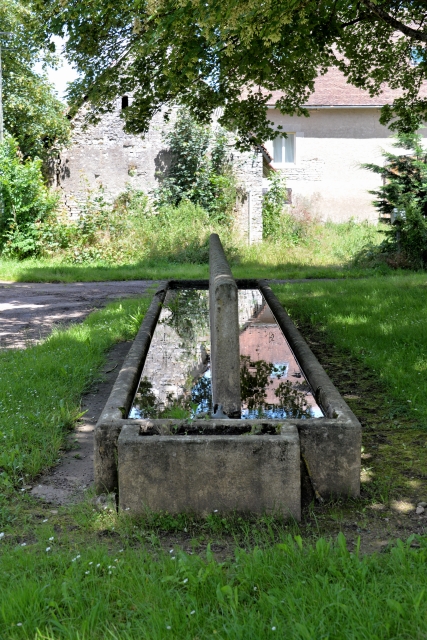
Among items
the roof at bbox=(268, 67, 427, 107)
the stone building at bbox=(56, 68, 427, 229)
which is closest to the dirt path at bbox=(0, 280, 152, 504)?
the stone building at bbox=(56, 68, 427, 229)

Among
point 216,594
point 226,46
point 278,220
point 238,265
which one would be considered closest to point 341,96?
point 278,220

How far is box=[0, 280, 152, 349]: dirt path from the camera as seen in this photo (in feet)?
30.4

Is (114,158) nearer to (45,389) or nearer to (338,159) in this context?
(338,159)

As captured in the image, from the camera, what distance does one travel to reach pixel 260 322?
26.7ft

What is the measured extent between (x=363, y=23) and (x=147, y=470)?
8.76m

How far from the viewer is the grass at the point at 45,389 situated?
4.50 metres

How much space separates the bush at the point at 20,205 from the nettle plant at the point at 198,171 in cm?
359

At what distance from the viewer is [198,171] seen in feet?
66.4

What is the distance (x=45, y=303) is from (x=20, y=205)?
284 inches

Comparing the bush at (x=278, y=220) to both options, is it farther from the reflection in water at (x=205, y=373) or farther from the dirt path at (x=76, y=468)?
the dirt path at (x=76, y=468)

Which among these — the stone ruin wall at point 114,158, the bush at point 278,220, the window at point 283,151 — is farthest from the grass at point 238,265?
the window at point 283,151

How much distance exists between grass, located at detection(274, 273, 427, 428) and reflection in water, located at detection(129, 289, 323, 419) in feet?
2.86

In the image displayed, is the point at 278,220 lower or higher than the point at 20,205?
lower

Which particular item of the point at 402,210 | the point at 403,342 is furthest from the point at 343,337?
the point at 402,210
